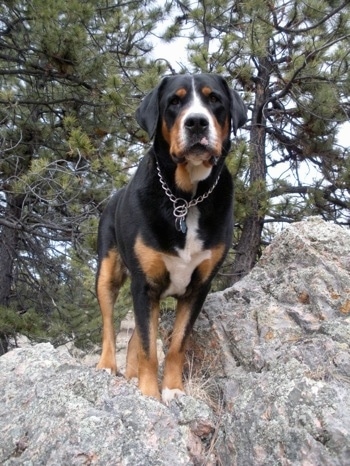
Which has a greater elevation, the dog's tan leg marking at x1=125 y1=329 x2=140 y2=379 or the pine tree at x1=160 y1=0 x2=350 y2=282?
the pine tree at x1=160 y1=0 x2=350 y2=282

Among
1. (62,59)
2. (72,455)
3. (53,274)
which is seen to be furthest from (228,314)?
(53,274)

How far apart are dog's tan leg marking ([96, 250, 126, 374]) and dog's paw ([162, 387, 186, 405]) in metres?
0.64

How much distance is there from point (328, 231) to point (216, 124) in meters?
1.48

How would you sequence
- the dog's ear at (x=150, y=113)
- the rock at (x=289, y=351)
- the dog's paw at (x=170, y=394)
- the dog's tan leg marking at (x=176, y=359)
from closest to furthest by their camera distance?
1. the rock at (x=289, y=351)
2. the dog's paw at (x=170, y=394)
3. the dog's tan leg marking at (x=176, y=359)
4. the dog's ear at (x=150, y=113)

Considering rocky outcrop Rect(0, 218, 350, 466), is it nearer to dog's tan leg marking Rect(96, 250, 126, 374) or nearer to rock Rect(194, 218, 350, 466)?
rock Rect(194, 218, 350, 466)

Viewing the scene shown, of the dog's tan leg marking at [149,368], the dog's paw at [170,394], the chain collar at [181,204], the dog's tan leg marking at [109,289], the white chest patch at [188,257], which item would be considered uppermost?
the chain collar at [181,204]

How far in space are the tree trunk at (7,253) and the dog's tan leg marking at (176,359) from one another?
4559mm

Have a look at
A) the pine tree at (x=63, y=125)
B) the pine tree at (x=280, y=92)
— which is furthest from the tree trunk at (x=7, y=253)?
the pine tree at (x=280, y=92)

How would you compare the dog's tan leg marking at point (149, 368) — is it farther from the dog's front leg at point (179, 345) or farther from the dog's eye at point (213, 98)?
the dog's eye at point (213, 98)

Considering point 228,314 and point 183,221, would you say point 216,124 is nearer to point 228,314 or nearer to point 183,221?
point 183,221

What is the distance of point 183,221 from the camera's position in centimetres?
335

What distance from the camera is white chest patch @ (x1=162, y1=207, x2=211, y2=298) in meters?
3.33

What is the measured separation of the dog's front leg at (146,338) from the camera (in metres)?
3.31

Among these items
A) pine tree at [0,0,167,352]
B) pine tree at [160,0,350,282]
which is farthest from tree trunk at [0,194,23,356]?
pine tree at [160,0,350,282]
